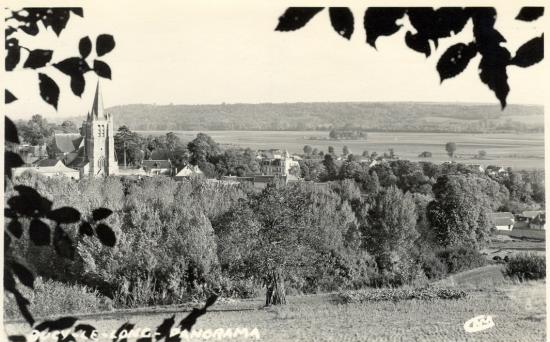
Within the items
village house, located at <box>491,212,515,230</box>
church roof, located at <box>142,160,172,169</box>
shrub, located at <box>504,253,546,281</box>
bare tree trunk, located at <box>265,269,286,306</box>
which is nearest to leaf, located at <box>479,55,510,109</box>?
bare tree trunk, located at <box>265,269,286,306</box>

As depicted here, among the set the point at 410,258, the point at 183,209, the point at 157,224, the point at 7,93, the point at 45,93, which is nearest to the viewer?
the point at 45,93

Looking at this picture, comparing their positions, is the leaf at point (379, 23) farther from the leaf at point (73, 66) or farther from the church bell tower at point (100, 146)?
→ the church bell tower at point (100, 146)

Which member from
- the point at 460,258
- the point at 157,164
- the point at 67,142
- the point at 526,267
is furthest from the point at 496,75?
the point at 157,164

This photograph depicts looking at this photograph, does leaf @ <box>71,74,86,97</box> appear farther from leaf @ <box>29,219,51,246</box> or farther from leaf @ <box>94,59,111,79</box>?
leaf @ <box>29,219,51,246</box>

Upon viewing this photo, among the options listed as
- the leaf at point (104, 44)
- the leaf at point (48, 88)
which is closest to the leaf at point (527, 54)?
the leaf at point (104, 44)

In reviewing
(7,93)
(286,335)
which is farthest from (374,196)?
(7,93)

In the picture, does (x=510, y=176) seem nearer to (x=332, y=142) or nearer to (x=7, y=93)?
(x=332, y=142)

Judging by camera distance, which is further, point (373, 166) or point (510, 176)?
point (373, 166)
